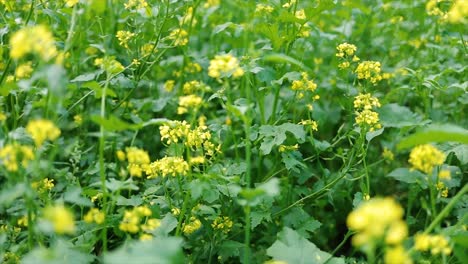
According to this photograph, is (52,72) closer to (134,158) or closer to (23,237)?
(134,158)

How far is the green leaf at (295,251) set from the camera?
2607 millimetres

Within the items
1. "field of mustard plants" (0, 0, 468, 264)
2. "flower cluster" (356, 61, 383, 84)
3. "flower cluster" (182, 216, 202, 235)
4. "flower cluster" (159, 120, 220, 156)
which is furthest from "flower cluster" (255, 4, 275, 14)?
"flower cluster" (182, 216, 202, 235)

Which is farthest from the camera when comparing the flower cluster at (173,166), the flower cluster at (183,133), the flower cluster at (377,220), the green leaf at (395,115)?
the green leaf at (395,115)

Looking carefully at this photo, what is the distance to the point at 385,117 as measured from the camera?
13.4 feet

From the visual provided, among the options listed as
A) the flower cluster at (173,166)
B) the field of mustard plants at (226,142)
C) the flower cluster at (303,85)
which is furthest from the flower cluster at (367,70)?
the flower cluster at (173,166)

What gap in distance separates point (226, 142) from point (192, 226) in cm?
69

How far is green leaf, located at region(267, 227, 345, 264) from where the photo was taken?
2607 millimetres

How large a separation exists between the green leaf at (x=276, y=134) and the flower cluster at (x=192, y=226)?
0.57 m

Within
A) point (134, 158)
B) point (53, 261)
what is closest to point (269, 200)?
point (134, 158)

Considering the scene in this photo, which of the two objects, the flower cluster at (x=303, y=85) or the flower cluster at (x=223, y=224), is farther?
the flower cluster at (x=303, y=85)

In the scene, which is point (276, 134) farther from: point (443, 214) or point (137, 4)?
point (137, 4)

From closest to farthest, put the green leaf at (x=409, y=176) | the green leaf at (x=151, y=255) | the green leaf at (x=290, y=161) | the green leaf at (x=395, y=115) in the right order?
the green leaf at (x=151, y=255), the green leaf at (x=290, y=161), the green leaf at (x=409, y=176), the green leaf at (x=395, y=115)

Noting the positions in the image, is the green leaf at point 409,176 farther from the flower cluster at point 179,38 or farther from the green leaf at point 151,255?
the green leaf at point 151,255

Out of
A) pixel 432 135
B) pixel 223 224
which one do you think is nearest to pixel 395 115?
pixel 223 224
